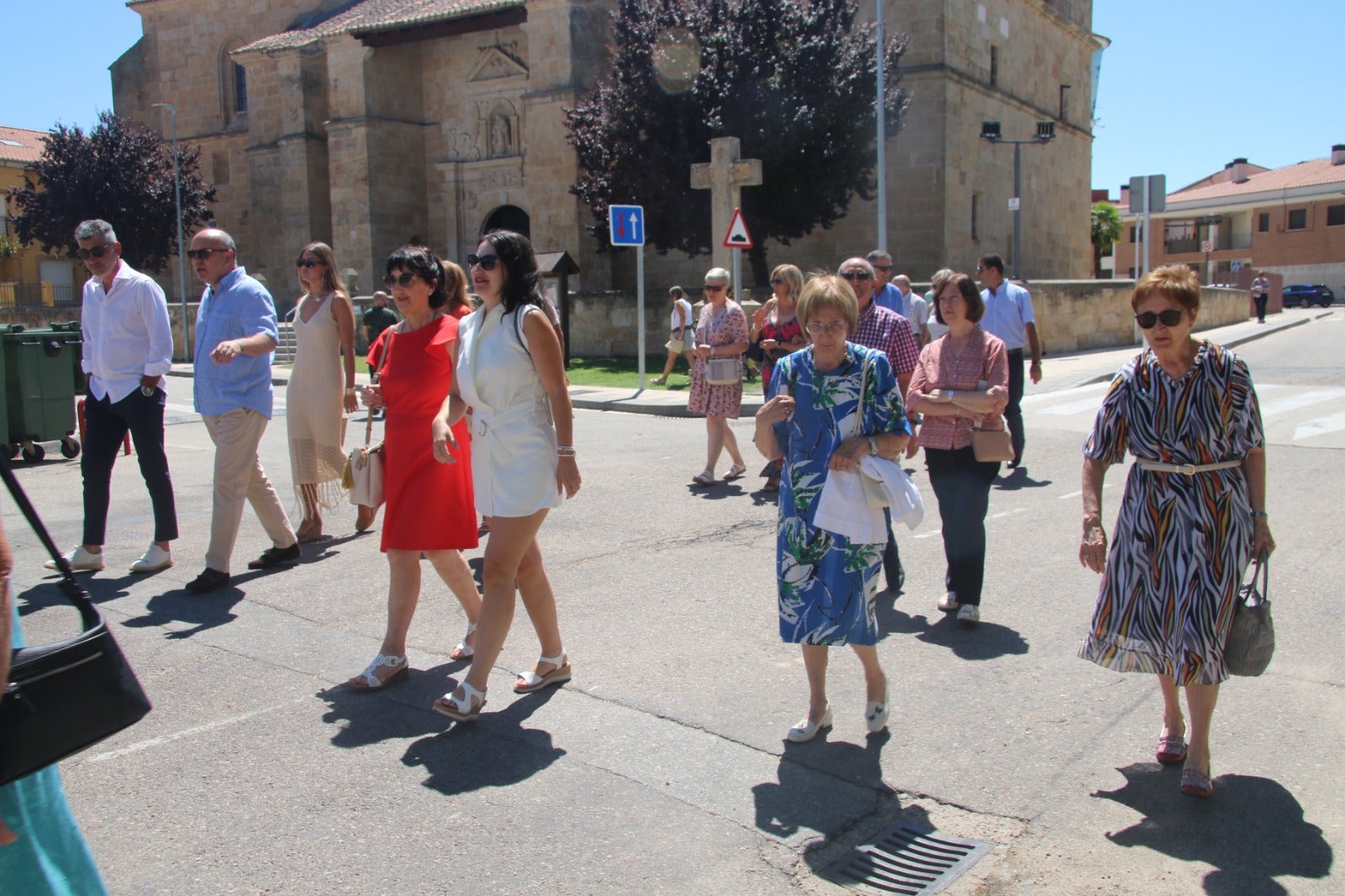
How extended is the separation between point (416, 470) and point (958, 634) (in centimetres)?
265

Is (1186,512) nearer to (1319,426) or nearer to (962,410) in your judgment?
(962,410)

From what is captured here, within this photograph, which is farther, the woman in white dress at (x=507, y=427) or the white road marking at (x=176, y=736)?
the woman in white dress at (x=507, y=427)

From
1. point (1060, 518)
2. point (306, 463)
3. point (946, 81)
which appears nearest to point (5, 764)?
point (306, 463)

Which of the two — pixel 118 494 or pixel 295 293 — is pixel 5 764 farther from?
pixel 295 293

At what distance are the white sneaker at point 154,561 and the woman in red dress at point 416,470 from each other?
2689 millimetres

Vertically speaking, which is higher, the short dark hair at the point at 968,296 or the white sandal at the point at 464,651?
the short dark hair at the point at 968,296

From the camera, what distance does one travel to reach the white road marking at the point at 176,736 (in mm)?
4012

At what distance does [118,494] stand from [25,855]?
8510mm

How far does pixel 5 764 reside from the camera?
181 cm

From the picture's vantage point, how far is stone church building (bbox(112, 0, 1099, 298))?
1150 inches

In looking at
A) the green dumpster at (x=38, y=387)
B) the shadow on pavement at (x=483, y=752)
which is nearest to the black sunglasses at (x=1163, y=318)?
the shadow on pavement at (x=483, y=752)

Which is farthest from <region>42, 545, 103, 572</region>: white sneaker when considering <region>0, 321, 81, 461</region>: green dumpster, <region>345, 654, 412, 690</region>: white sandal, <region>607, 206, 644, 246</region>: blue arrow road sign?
<region>607, 206, 644, 246</region>: blue arrow road sign

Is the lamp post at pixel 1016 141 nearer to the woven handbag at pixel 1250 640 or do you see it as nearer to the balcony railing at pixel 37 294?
the woven handbag at pixel 1250 640

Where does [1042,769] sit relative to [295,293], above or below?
below
